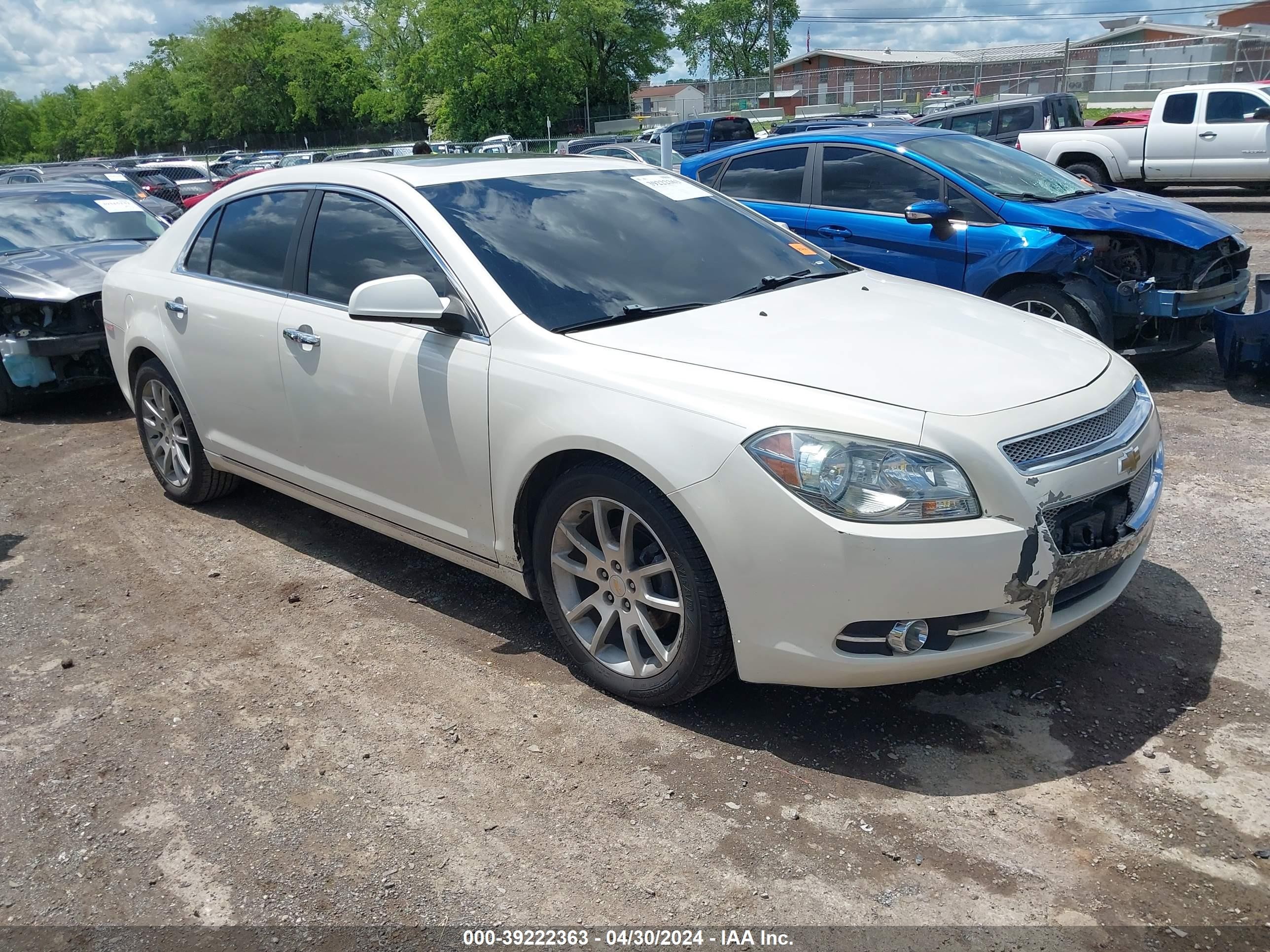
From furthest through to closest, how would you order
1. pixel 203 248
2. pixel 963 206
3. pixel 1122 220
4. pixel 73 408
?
1. pixel 73 408
2. pixel 963 206
3. pixel 1122 220
4. pixel 203 248

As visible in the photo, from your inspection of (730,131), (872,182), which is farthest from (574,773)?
(730,131)

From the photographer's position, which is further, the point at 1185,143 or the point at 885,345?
the point at 1185,143

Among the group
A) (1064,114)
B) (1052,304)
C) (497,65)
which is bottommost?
(1052,304)

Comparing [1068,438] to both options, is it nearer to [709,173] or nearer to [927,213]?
[927,213]

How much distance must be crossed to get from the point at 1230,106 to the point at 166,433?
642 inches

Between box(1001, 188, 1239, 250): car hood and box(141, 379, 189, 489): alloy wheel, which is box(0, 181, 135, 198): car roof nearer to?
box(141, 379, 189, 489): alloy wheel

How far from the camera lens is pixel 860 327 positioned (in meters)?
3.55

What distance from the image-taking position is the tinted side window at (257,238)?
4.50 metres

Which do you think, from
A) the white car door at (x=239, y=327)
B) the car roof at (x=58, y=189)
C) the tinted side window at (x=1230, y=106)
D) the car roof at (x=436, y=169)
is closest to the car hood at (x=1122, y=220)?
the car roof at (x=436, y=169)

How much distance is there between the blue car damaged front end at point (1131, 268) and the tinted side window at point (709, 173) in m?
2.40

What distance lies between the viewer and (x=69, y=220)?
874cm

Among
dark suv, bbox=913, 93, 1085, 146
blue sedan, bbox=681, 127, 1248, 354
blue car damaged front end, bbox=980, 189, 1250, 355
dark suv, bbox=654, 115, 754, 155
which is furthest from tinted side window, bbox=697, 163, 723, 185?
dark suv, bbox=654, 115, 754, 155

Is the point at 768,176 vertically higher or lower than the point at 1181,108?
lower

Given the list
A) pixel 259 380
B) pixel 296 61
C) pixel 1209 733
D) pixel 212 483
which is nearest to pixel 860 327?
pixel 1209 733
